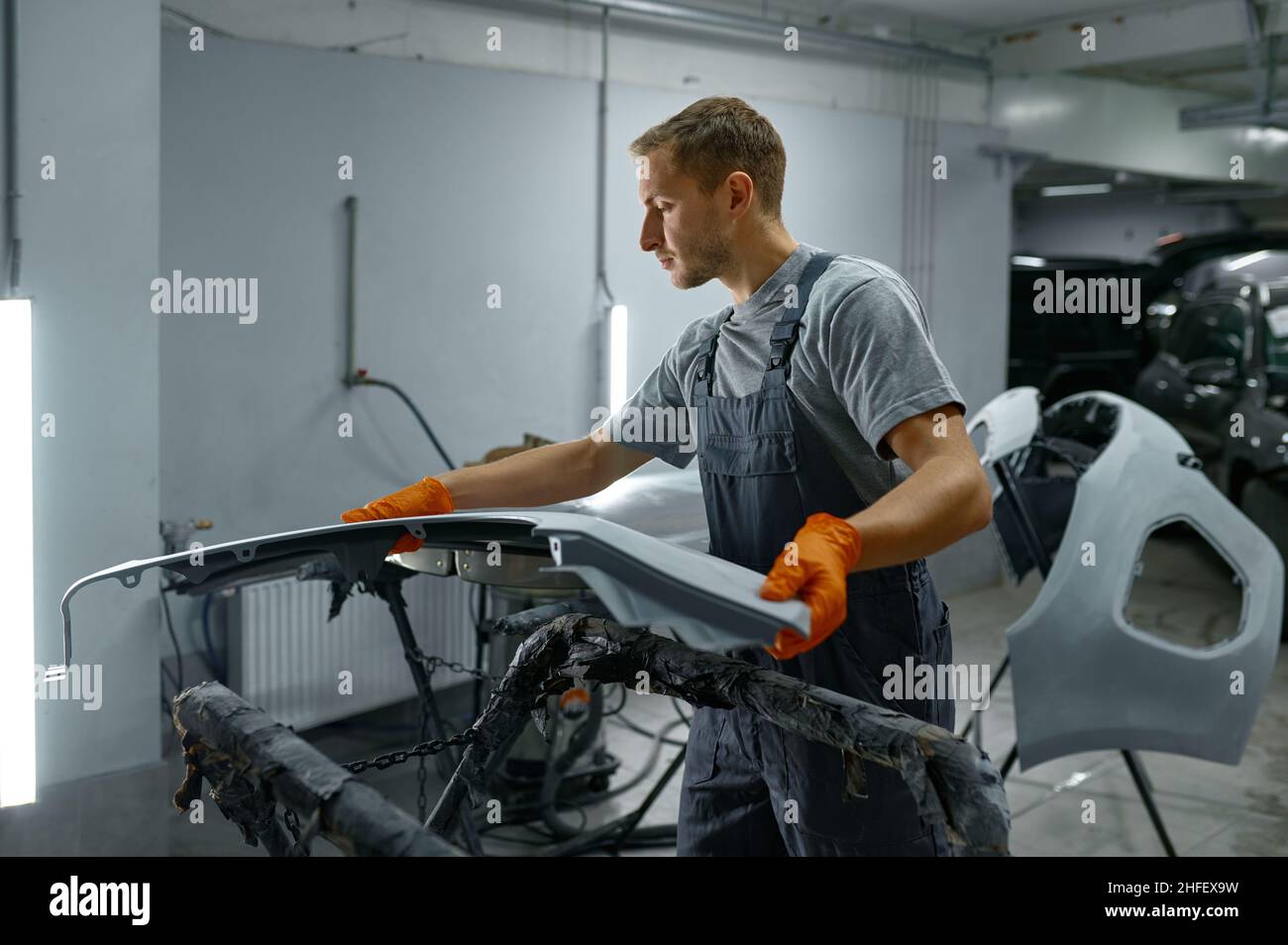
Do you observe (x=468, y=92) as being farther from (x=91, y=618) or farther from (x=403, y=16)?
(x=91, y=618)

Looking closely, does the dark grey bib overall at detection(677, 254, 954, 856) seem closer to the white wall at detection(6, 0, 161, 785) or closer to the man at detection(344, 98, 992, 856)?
the man at detection(344, 98, 992, 856)

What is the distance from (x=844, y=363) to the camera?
1800 millimetres

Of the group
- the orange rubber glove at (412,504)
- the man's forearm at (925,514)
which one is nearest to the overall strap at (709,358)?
the orange rubber glove at (412,504)

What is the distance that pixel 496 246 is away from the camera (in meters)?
4.86

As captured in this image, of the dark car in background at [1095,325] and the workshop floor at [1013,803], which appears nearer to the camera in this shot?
the workshop floor at [1013,803]

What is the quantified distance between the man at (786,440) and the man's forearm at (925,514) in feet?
0.30

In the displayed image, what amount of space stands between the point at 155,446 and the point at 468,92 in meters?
2.06

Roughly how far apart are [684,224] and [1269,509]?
188 inches

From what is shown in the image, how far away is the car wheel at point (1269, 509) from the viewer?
5.65m

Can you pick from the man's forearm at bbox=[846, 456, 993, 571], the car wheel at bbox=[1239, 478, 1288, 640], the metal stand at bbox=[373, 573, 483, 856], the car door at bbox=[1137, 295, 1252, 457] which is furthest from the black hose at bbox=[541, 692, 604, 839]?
the car door at bbox=[1137, 295, 1252, 457]

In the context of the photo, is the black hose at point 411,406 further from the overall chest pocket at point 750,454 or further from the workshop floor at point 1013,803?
the overall chest pocket at point 750,454

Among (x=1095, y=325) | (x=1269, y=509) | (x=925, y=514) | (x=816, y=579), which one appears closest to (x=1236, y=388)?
(x=1269, y=509)

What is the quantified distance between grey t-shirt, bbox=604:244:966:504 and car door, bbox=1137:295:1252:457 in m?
4.85

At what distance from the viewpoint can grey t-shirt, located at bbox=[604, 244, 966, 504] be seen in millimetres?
1706
